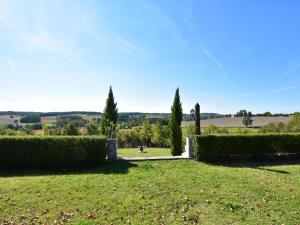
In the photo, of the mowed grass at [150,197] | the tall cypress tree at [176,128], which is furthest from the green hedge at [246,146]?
the tall cypress tree at [176,128]

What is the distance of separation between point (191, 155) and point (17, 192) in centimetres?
1026

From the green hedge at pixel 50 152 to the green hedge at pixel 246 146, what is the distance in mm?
5900

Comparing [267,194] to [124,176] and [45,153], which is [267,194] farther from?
[45,153]

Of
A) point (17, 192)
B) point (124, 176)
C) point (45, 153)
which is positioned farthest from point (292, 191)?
point (45, 153)

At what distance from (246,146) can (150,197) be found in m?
10.0

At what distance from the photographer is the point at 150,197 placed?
9.59 metres

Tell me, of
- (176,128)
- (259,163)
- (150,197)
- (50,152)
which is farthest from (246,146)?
(50,152)

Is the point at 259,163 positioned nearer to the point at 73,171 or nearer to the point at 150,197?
the point at 150,197

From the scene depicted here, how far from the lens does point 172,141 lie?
24922 millimetres

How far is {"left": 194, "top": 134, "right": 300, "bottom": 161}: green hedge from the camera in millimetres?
17208

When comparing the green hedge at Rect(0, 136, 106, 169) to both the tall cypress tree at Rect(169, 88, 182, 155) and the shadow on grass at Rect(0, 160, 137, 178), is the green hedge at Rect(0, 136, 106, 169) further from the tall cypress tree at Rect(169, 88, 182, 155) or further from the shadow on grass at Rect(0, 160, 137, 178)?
the tall cypress tree at Rect(169, 88, 182, 155)

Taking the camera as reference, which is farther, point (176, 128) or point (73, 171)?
point (176, 128)

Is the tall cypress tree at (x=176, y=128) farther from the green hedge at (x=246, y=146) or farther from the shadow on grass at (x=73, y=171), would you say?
the shadow on grass at (x=73, y=171)

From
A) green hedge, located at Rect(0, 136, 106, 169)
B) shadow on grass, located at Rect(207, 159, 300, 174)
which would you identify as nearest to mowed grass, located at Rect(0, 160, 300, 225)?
green hedge, located at Rect(0, 136, 106, 169)
